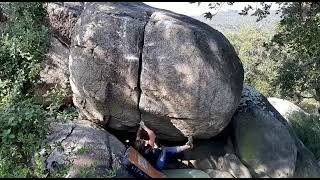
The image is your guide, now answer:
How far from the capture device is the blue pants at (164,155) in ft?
34.9

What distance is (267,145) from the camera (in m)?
11.8

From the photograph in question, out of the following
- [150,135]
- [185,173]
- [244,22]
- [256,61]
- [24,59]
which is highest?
[24,59]

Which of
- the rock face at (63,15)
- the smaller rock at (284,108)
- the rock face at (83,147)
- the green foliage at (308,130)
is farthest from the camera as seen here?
the smaller rock at (284,108)

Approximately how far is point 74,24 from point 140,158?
15.5 feet

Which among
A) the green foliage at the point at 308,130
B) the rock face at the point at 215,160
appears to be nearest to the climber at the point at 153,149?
the rock face at the point at 215,160

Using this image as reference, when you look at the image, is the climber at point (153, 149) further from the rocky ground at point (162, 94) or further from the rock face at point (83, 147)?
the rock face at point (83, 147)

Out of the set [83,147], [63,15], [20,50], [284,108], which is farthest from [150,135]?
[284,108]

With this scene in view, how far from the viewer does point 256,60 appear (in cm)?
4188

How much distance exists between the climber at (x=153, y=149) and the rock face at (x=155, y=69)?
1.02 feet

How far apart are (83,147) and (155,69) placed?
2.88 meters

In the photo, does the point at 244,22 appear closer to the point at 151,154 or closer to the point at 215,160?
the point at 215,160

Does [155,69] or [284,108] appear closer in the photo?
[155,69]

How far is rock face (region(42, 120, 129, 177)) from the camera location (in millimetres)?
8523

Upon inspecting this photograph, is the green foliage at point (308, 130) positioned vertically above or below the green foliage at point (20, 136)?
below
